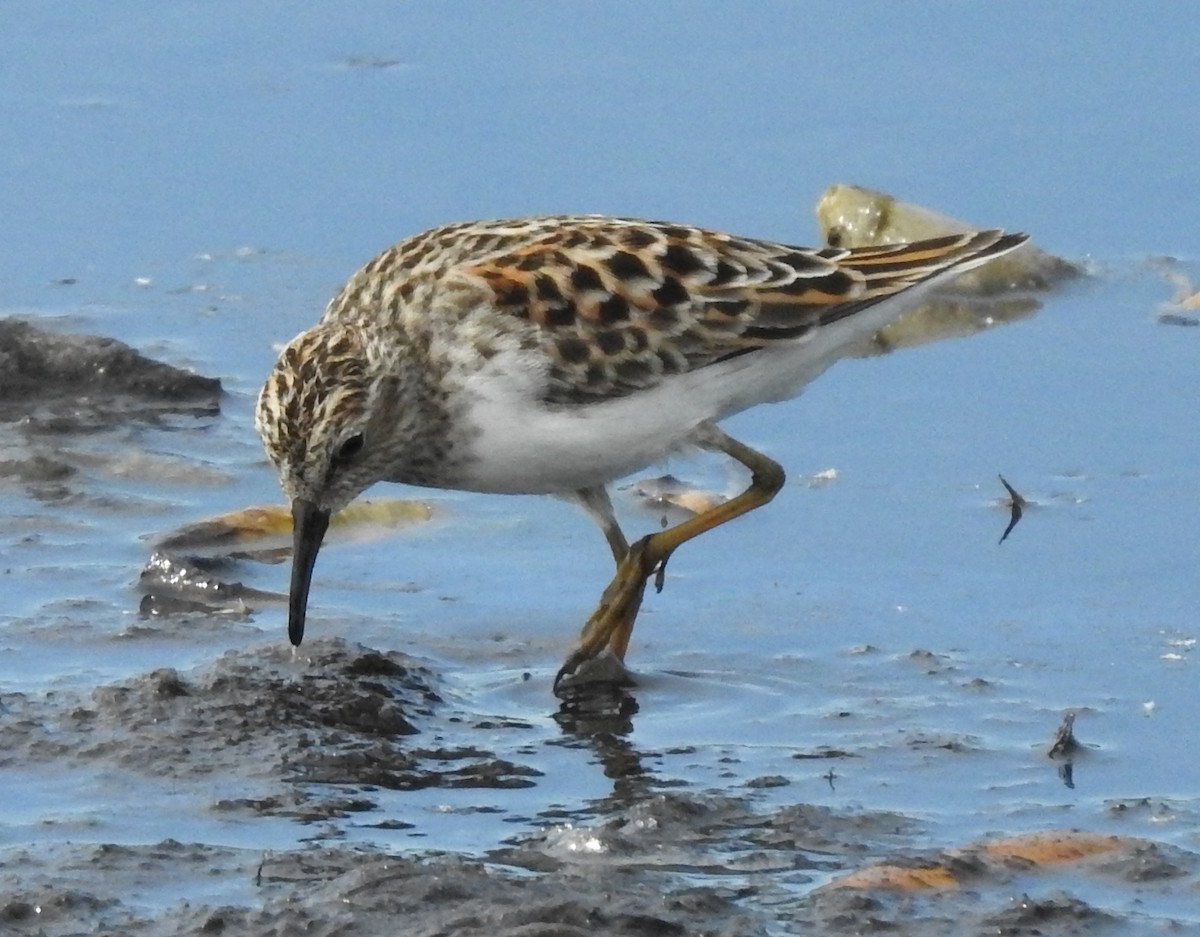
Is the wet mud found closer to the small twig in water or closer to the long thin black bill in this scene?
the long thin black bill

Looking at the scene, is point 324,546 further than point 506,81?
No

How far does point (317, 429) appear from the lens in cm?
752

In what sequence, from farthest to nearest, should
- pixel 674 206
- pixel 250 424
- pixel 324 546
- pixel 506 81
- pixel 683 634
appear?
pixel 506 81
pixel 674 206
pixel 250 424
pixel 324 546
pixel 683 634

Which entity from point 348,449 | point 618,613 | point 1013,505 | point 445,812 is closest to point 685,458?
point 618,613

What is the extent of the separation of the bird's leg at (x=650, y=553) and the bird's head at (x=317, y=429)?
2.79ft

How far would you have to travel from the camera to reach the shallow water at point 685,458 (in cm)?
699

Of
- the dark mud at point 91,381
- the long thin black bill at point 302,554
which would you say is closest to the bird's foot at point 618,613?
the long thin black bill at point 302,554

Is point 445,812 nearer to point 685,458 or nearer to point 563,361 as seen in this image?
point 563,361

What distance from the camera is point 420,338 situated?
7.88 m

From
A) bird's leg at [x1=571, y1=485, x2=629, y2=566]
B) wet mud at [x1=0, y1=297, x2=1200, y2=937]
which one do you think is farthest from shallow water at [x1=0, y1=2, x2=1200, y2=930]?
bird's leg at [x1=571, y1=485, x2=629, y2=566]

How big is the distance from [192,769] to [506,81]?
235 inches

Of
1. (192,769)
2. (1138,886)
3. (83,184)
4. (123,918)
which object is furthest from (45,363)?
(1138,886)

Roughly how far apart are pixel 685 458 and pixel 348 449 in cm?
122

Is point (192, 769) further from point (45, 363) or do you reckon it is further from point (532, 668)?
point (45, 363)
